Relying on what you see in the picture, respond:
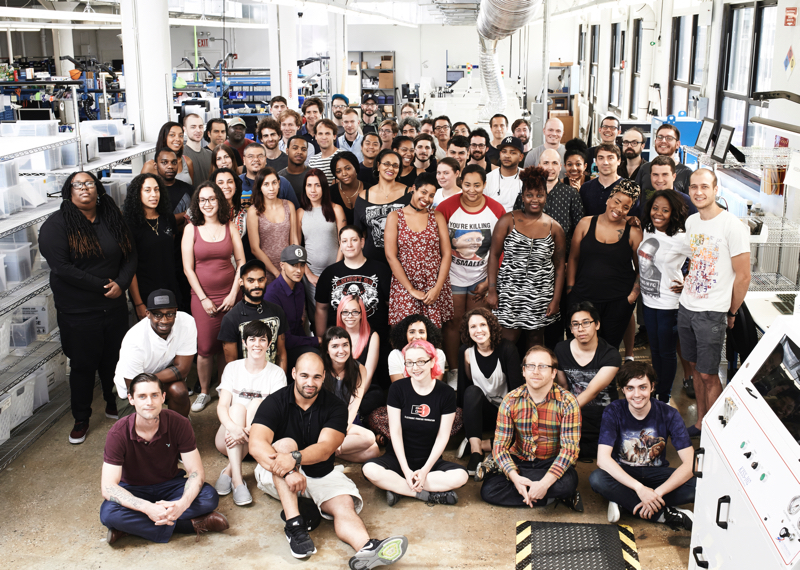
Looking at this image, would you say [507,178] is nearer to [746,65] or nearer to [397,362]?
[397,362]

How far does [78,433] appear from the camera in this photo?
4.62m

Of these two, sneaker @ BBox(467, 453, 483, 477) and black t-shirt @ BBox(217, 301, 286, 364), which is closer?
sneaker @ BBox(467, 453, 483, 477)

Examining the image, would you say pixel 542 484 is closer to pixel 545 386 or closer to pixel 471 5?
pixel 545 386

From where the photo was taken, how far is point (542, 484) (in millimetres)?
3801

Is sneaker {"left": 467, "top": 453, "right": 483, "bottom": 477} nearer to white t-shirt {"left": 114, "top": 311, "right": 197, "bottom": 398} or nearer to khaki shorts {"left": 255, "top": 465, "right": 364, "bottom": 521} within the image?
khaki shorts {"left": 255, "top": 465, "right": 364, "bottom": 521}

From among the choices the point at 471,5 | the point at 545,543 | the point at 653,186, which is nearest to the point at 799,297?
the point at 545,543

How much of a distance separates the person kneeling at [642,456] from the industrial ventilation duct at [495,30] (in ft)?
17.9

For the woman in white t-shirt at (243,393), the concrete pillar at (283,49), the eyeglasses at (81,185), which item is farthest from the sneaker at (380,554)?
the concrete pillar at (283,49)

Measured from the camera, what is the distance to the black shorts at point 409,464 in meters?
Result: 4.03

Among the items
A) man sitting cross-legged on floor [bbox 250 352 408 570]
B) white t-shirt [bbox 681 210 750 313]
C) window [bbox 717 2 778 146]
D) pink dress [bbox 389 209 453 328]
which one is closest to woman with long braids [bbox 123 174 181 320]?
pink dress [bbox 389 209 453 328]

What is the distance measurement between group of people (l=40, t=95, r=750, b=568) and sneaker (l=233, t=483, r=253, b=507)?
0.13ft

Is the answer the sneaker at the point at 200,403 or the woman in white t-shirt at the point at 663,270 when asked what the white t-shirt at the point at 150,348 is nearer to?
the sneaker at the point at 200,403

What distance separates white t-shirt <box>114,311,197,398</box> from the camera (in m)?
4.27

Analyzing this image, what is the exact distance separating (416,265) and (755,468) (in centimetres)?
261
